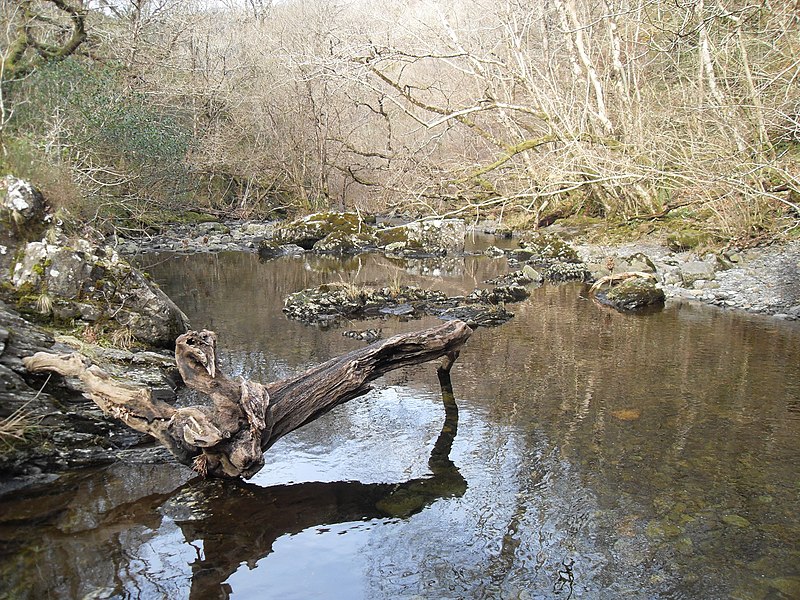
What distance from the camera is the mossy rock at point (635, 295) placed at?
11.2 meters

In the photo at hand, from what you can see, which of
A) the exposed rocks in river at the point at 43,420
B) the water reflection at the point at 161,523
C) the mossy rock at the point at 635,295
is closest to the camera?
the water reflection at the point at 161,523

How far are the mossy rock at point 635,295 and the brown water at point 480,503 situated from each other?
10.7ft

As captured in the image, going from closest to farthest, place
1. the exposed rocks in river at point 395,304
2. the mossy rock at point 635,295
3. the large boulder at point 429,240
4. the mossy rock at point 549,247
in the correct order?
the exposed rocks in river at point 395,304, the mossy rock at point 635,295, the mossy rock at point 549,247, the large boulder at point 429,240

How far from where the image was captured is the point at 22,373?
5.27 meters

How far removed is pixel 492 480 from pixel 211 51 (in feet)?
75.7

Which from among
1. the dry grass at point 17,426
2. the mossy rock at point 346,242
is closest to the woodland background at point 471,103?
the mossy rock at point 346,242

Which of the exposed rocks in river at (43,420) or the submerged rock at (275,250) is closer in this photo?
the exposed rocks in river at (43,420)

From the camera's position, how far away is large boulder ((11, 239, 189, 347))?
7375 mm

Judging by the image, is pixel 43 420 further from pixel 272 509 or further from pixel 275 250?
pixel 275 250

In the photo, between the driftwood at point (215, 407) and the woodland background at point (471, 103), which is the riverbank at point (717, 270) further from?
the driftwood at point (215, 407)

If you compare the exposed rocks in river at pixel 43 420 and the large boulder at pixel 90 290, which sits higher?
the large boulder at pixel 90 290

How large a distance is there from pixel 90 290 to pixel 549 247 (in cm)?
1212

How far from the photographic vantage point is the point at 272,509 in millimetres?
4633

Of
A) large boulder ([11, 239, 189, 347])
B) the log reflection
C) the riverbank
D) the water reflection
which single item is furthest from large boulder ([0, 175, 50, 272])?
the riverbank
